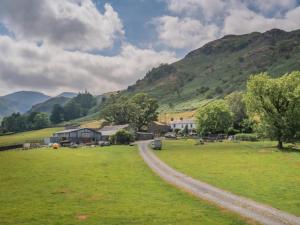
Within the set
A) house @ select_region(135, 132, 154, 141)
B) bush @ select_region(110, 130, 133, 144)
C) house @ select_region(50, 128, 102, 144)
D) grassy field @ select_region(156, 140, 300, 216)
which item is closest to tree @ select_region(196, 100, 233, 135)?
bush @ select_region(110, 130, 133, 144)

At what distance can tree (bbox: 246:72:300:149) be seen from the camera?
9206cm

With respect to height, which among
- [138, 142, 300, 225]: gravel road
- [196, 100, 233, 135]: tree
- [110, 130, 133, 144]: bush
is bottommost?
[138, 142, 300, 225]: gravel road

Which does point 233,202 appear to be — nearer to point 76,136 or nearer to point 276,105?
point 276,105

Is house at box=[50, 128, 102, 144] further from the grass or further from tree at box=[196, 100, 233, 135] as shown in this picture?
the grass

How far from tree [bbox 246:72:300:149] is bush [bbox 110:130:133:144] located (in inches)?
2152

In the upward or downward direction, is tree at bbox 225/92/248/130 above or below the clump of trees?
above

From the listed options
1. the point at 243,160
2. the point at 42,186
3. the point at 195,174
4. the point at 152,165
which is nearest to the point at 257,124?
the point at 243,160

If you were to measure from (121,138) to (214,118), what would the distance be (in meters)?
42.1

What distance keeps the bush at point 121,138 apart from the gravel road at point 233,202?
86.6 m

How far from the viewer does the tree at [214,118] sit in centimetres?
15138

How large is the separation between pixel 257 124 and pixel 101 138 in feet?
278

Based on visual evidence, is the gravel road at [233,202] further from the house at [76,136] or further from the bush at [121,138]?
the house at [76,136]

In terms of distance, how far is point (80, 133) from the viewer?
534 ft

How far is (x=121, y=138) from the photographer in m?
138
